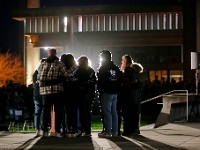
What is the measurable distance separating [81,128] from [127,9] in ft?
114

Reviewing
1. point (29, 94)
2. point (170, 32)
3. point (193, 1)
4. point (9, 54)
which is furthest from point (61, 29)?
point (29, 94)

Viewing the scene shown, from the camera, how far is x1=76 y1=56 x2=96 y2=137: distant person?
1228cm

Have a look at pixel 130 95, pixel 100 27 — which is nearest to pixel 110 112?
pixel 130 95

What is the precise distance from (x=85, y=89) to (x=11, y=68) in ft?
182

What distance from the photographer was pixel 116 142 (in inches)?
436

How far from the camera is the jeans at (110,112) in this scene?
12227 mm

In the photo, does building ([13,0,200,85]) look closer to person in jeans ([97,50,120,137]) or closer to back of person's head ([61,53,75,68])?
back of person's head ([61,53,75,68])

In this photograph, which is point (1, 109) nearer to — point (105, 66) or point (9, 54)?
point (105, 66)

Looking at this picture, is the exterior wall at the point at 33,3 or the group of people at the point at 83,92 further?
the exterior wall at the point at 33,3

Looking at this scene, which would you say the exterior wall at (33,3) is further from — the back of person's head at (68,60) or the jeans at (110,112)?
the jeans at (110,112)

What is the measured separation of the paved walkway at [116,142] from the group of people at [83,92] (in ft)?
1.22

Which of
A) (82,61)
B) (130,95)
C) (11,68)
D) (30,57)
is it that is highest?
(30,57)

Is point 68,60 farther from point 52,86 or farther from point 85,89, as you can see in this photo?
point 52,86

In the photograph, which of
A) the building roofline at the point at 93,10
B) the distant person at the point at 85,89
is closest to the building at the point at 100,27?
the building roofline at the point at 93,10
